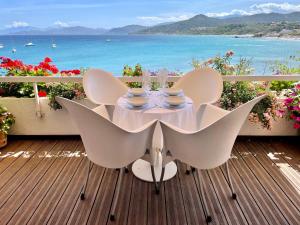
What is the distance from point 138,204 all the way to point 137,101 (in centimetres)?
86

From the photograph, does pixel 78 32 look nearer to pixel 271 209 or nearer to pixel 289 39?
pixel 289 39

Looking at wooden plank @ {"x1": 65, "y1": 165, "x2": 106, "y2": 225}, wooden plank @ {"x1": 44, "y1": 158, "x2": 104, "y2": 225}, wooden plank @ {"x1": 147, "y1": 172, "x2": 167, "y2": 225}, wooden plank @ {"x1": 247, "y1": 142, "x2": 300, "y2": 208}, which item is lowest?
wooden plank @ {"x1": 44, "y1": 158, "x2": 104, "y2": 225}

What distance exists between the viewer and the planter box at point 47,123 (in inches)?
127

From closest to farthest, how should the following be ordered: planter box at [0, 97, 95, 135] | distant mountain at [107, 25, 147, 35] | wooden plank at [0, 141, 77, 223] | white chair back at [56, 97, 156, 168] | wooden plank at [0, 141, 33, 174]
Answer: white chair back at [56, 97, 156, 168] → wooden plank at [0, 141, 77, 223] → wooden plank at [0, 141, 33, 174] → planter box at [0, 97, 95, 135] → distant mountain at [107, 25, 147, 35]

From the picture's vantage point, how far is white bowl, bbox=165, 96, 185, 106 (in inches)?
83.7

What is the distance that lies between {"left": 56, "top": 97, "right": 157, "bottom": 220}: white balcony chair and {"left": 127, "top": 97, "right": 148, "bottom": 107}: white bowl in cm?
25

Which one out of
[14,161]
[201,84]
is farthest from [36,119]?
[201,84]

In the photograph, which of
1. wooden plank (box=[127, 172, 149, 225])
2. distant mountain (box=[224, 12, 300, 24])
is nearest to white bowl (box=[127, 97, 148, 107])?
wooden plank (box=[127, 172, 149, 225])

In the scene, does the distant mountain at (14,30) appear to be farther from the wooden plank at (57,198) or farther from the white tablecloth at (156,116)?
the white tablecloth at (156,116)

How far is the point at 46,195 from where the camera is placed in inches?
86.4

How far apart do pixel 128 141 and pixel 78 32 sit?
9879 millimetres

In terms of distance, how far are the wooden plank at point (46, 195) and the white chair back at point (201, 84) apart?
4.87 ft

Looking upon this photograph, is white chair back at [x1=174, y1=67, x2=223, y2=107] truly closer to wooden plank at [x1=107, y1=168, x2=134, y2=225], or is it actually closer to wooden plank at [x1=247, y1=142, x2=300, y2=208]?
wooden plank at [x1=247, y1=142, x2=300, y2=208]

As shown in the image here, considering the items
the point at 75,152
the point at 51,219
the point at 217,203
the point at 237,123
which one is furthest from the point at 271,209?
the point at 75,152
